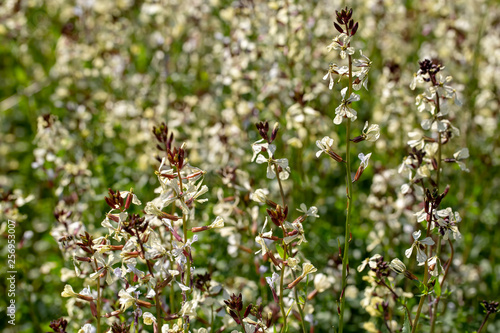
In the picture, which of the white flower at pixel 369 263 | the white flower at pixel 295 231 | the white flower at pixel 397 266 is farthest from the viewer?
→ the white flower at pixel 369 263

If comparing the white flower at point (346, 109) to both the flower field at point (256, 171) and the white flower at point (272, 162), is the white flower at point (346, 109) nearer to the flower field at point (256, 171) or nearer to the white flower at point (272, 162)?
the flower field at point (256, 171)

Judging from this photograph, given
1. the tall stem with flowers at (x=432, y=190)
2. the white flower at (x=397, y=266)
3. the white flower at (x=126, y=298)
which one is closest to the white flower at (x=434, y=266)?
the tall stem with flowers at (x=432, y=190)

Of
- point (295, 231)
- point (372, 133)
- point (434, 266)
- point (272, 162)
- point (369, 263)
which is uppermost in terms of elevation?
point (372, 133)

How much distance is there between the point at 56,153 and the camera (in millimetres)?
3492

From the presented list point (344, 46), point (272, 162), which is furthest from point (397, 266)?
point (344, 46)

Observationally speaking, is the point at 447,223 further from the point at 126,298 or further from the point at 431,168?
the point at 126,298

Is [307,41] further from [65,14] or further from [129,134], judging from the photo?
[65,14]

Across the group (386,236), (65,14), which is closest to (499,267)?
(386,236)

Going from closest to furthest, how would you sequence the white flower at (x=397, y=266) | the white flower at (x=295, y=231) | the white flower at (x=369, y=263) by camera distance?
the white flower at (x=295, y=231), the white flower at (x=397, y=266), the white flower at (x=369, y=263)

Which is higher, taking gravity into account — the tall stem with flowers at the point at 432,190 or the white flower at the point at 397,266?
the tall stem with flowers at the point at 432,190

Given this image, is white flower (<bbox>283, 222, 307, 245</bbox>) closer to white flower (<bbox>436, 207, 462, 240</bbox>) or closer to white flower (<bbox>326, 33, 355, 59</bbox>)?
white flower (<bbox>436, 207, 462, 240</bbox>)

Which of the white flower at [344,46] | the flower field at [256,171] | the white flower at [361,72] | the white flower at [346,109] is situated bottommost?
the flower field at [256,171]

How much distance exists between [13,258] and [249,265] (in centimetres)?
157

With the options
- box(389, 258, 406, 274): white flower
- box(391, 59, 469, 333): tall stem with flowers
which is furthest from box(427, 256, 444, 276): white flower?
box(389, 258, 406, 274): white flower
